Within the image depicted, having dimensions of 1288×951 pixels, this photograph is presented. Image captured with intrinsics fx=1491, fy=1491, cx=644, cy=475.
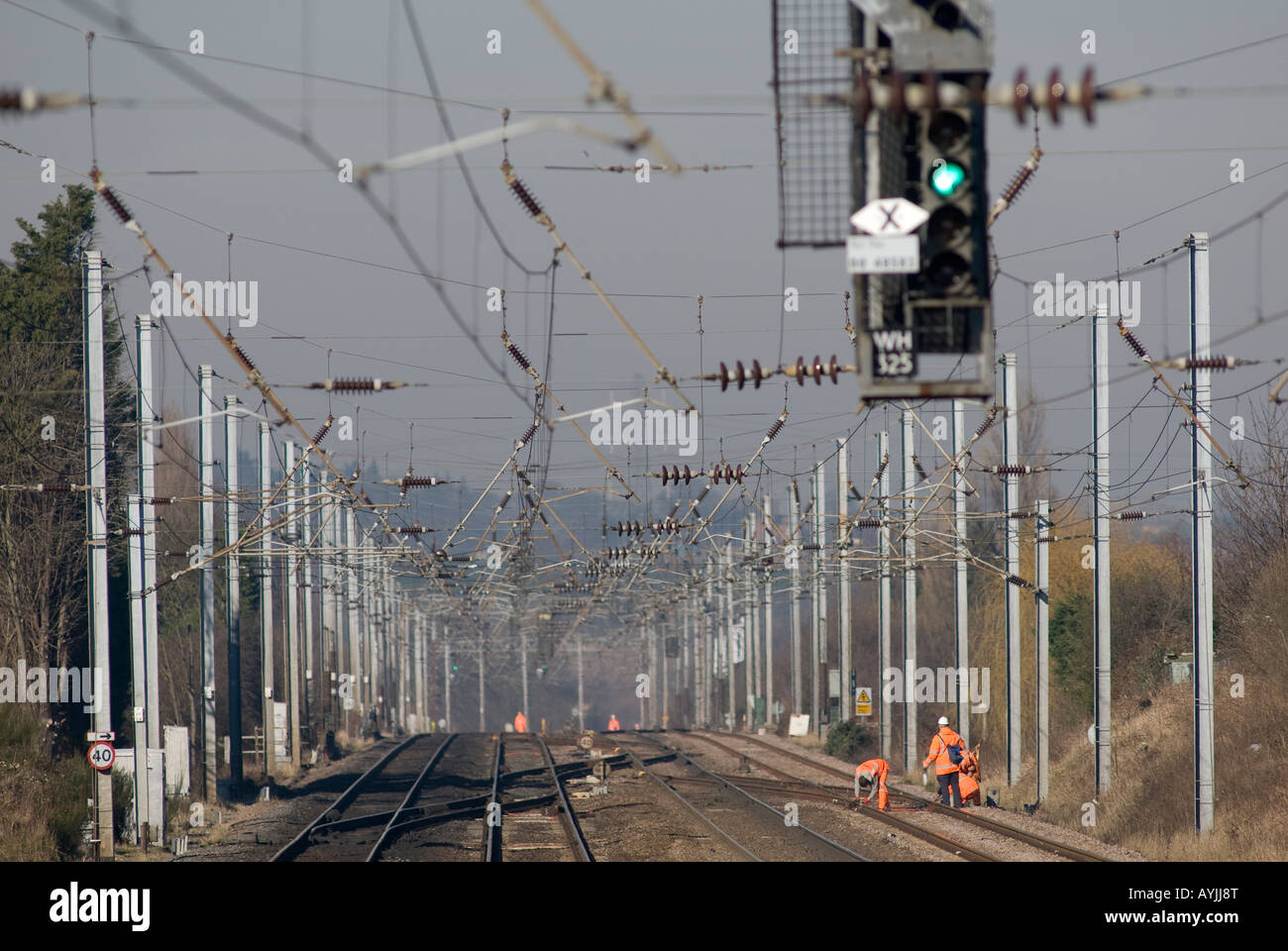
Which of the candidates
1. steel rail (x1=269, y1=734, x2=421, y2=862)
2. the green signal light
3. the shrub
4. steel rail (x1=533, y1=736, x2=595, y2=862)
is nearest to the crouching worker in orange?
steel rail (x1=533, y1=736, x2=595, y2=862)

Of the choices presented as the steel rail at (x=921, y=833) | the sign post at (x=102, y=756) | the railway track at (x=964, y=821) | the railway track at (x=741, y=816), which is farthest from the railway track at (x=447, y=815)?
the railway track at (x=964, y=821)

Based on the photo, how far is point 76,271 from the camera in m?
45.6

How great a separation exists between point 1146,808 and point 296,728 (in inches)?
1015

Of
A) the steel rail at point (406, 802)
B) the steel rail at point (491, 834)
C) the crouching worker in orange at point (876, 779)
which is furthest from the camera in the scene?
the crouching worker in orange at point (876, 779)

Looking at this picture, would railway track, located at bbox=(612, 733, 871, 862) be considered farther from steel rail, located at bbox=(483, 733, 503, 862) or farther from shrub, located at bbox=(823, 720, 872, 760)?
shrub, located at bbox=(823, 720, 872, 760)

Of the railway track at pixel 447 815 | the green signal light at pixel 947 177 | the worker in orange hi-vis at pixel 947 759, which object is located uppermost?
the green signal light at pixel 947 177

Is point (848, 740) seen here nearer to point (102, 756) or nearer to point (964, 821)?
point (964, 821)

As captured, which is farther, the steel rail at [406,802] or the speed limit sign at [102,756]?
the steel rail at [406,802]

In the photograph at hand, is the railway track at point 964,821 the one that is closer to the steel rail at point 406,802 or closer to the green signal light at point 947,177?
the steel rail at point 406,802

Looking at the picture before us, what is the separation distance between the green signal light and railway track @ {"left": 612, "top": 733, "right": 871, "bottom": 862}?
14189 millimetres

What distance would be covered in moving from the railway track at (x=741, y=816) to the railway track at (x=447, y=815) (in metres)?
2.44

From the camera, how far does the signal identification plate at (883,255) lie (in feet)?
30.7
